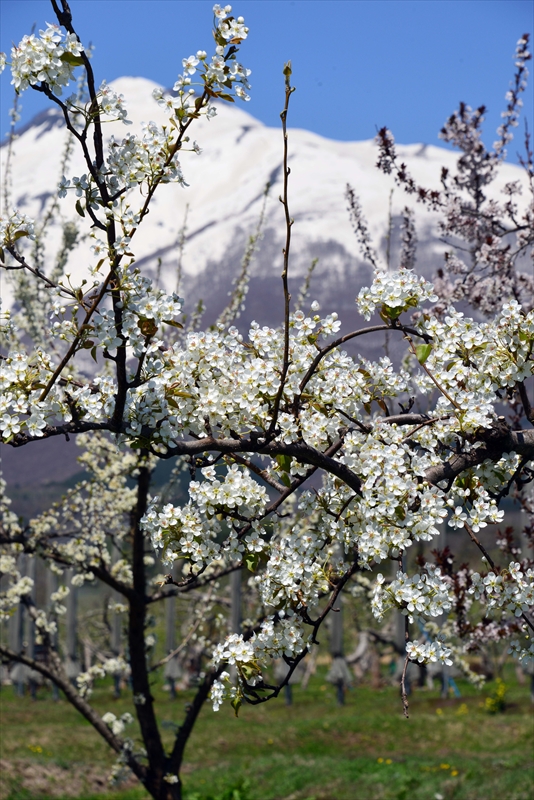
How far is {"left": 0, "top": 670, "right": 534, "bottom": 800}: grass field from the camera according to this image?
876cm

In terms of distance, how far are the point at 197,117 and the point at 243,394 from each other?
97 cm

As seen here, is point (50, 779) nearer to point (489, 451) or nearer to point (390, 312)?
point (489, 451)

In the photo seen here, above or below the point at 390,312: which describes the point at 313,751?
below

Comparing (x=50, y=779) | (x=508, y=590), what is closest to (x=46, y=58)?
(x=508, y=590)

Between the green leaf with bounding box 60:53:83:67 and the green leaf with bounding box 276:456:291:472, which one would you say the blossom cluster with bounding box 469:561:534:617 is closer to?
the green leaf with bounding box 276:456:291:472

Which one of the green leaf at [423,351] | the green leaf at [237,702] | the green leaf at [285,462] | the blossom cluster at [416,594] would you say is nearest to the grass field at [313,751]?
the green leaf at [237,702]

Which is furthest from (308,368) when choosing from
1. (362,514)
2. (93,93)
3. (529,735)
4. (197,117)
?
(529,735)

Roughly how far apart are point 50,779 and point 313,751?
3786 mm

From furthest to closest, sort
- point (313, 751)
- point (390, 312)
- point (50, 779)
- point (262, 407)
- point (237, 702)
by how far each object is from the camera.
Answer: point (313, 751), point (50, 779), point (262, 407), point (390, 312), point (237, 702)

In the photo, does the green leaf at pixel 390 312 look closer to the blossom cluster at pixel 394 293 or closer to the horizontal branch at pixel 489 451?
the blossom cluster at pixel 394 293

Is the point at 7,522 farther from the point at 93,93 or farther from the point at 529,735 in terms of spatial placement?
the point at 529,735

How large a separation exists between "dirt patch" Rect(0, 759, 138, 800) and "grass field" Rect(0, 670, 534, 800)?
0.02 m

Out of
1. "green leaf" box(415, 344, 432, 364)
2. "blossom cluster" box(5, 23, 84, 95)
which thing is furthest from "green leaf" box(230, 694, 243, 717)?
"blossom cluster" box(5, 23, 84, 95)

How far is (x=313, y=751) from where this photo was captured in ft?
37.3
